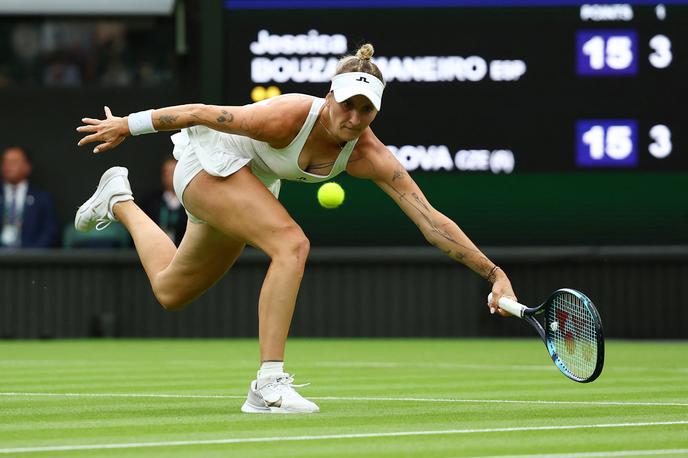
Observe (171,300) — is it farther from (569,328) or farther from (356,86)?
(569,328)

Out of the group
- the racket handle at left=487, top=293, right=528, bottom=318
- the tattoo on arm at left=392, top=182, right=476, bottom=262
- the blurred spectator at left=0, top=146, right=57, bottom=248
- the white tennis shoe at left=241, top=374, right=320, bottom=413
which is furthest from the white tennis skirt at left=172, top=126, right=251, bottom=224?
the blurred spectator at left=0, top=146, right=57, bottom=248

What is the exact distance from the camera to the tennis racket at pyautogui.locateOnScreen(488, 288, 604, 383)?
6.47m

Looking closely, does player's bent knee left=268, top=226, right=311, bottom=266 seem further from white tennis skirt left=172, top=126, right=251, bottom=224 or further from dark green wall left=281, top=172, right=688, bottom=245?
dark green wall left=281, top=172, right=688, bottom=245

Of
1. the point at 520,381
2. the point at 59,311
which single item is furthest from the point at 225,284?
the point at 520,381

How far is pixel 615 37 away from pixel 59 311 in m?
6.13

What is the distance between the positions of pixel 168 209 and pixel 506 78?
143 inches

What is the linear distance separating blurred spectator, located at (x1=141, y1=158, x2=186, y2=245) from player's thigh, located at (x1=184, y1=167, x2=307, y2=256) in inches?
297

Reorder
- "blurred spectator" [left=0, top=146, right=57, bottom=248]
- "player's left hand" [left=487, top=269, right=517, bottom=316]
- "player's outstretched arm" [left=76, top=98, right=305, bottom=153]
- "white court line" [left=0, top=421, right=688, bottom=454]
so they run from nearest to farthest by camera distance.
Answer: "white court line" [left=0, top=421, right=688, bottom=454]
"player's outstretched arm" [left=76, top=98, right=305, bottom=153]
"player's left hand" [left=487, top=269, right=517, bottom=316]
"blurred spectator" [left=0, top=146, right=57, bottom=248]

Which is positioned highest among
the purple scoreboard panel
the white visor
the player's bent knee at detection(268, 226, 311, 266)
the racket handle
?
the purple scoreboard panel

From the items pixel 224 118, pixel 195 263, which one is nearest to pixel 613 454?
pixel 224 118

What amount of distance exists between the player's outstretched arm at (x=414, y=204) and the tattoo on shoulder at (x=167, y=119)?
3.19ft

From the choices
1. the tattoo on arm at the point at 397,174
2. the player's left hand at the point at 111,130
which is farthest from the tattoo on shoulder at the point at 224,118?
the tattoo on arm at the point at 397,174

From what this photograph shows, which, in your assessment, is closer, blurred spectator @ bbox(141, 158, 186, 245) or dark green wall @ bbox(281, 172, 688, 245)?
dark green wall @ bbox(281, 172, 688, 245)

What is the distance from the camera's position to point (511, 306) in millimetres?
6816
